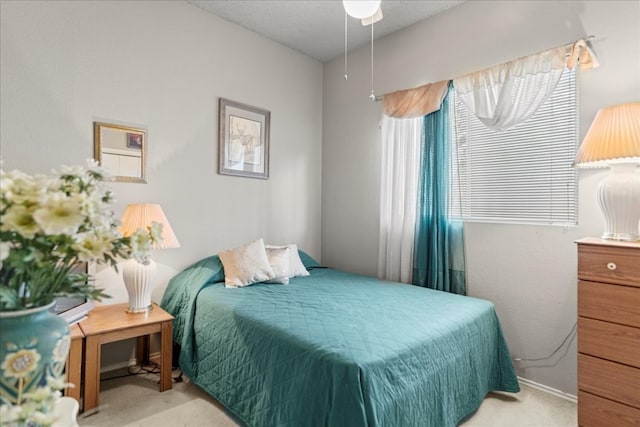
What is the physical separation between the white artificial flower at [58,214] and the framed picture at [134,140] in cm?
203

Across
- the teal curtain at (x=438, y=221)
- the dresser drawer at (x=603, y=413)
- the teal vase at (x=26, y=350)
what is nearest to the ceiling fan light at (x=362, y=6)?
the teal curtain at (x=438, y=221)

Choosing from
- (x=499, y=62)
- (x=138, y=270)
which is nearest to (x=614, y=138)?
(x=499, y=62)

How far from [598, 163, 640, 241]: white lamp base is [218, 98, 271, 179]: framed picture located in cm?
254

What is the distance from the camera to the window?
2.18 meters

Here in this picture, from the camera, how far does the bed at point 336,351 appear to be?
137cm

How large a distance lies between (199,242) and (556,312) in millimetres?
2656

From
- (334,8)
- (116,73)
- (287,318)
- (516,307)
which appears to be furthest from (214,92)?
(516,307)

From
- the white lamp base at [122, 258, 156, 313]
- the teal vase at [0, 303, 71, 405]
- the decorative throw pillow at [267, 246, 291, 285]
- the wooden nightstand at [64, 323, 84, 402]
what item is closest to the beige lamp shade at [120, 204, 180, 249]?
the white lamp base at [122, 258, 156, 313]

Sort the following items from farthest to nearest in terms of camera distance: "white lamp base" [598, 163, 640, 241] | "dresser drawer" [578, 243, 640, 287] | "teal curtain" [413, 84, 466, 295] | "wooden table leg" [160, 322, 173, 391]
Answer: "teal curtain" [413, 84, 466, 295]
"wooden table leg" [160, 322, 173, 391]
"white lamp base" [598, 163, 640, 241]
"dresser drawer" [578, 243, 640, 287]

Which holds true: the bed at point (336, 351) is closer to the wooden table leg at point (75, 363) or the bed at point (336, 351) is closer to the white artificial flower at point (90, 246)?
the wooden table leg at point (75, 363)

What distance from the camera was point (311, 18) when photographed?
2904mm

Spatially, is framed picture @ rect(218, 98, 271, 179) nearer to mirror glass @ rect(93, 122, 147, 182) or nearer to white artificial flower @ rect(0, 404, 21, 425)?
mirror glass @ rect(93, 122, 147, 182)

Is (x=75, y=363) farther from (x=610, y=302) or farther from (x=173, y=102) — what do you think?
(x=610, y=302)

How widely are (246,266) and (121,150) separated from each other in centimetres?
122
